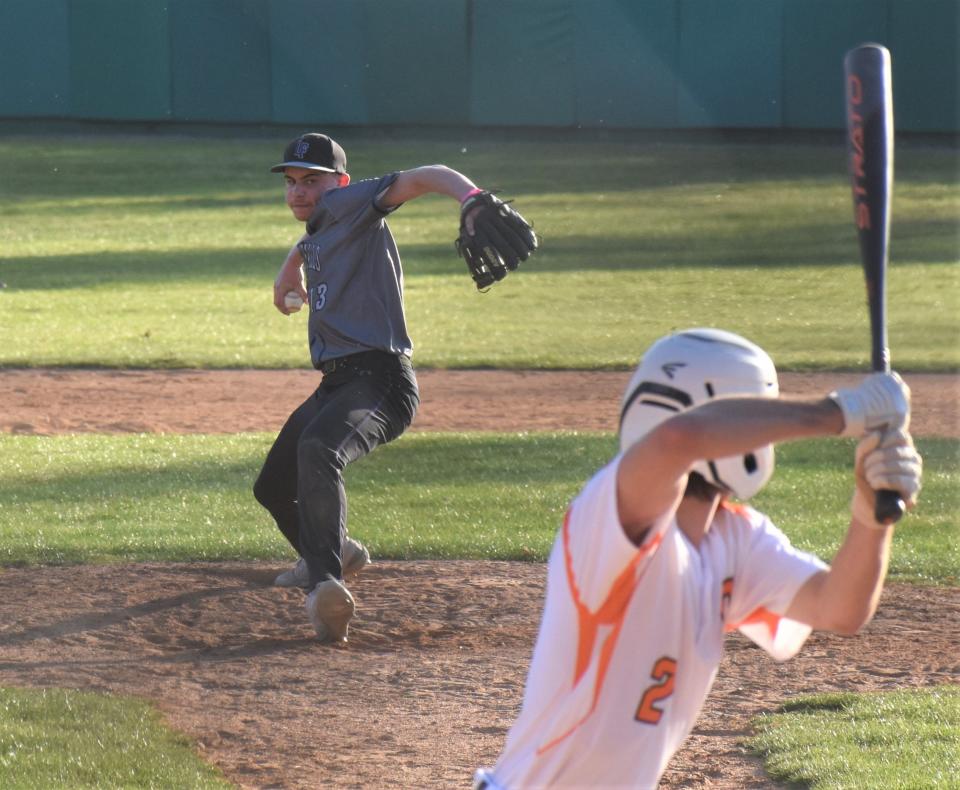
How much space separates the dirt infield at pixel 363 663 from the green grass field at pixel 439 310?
0.89 ft

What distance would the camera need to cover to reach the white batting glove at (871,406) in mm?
2293

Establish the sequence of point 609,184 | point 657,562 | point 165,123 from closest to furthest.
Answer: point 657,562 → point 609,184 → point 165,123

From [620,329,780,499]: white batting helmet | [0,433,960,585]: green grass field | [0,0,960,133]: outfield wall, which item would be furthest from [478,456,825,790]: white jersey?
[0,0,960,133]: outfield wall

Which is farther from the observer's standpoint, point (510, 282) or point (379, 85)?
point (379, 85)

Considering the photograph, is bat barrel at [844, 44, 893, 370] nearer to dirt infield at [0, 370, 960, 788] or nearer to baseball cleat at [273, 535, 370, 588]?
dirt infield at [0, 370, 960, 788]

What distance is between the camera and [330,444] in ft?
19.9

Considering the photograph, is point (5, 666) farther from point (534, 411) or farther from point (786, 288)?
point (786, 288)

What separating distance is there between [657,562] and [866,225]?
78cm

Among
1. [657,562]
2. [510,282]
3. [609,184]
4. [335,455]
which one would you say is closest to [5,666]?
[335,455]

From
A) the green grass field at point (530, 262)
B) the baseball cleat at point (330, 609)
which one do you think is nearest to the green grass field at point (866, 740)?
the baseball cleat at point (330, 609)

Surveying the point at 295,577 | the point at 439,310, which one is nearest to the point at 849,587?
the point at 295,577

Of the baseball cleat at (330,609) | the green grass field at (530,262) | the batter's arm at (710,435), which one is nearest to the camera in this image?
the batter's arm at (710,435)

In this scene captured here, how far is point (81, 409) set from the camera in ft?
40.0

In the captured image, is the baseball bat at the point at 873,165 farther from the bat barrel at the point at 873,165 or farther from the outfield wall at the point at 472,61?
the outfield wall at the point at 472,61
